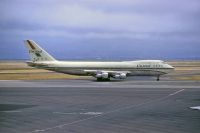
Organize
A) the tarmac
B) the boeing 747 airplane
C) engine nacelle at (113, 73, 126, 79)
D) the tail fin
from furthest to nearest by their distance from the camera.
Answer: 1. the tail fin
2. the boeing 747 airplane
3. engine nacelle at (113, 73, 126, 79)
4. the tarmac

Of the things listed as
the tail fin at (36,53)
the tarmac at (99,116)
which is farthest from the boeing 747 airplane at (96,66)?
the tarmac at (99,116)

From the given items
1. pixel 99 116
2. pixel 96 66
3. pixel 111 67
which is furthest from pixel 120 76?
pixel 99 116

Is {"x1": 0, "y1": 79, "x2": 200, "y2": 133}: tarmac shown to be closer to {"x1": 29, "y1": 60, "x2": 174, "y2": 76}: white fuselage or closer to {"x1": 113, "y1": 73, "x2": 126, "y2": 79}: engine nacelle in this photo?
{"x1": 113, "y1": 73, "x2": 126, "y2": 79}: engine nacelle

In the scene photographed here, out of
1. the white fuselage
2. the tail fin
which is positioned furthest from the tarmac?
the tail fin

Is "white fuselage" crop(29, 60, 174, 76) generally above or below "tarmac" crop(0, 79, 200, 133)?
above

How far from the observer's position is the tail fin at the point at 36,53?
227 feet

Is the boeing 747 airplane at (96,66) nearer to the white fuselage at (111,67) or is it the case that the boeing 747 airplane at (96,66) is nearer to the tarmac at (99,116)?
the white fuselage at (111,67)

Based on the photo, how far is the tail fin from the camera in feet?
227

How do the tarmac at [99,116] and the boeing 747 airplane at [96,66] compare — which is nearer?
the tarmac at [99,116]

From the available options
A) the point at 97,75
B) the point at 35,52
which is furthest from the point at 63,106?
the point at 35,52

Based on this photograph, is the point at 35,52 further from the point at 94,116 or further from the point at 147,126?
the point at 147,126

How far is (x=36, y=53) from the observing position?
69.2m

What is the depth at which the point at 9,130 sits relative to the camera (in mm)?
18906

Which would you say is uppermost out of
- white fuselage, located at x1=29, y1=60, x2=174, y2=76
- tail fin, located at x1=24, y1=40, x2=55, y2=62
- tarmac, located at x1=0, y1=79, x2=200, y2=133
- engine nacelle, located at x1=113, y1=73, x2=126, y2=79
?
tail fin, located at x1=24, y1=40, x2=55, y2=62
